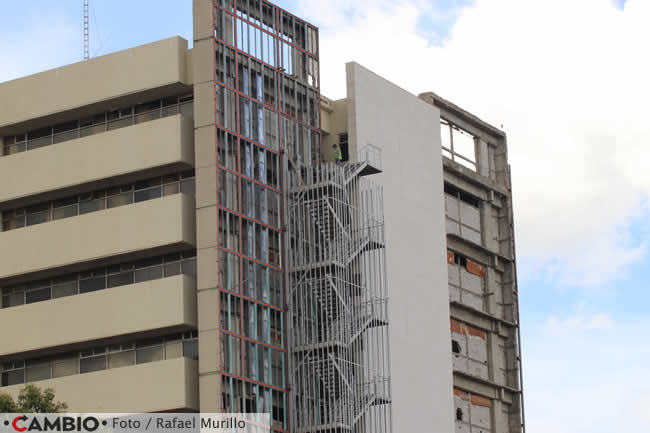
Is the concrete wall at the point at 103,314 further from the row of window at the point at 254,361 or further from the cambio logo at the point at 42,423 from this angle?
the cambio logo at the point at 42,423

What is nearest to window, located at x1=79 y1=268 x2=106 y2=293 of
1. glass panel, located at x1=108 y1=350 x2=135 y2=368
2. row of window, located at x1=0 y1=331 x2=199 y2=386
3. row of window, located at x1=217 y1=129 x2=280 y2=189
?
row of window, located at x1=0 y1=331 x2=199 y2=386

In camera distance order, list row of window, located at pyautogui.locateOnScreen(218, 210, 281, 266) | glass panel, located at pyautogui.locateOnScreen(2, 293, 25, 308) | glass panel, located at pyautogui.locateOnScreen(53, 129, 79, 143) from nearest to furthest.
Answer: row of window, located at pyautogui.locateOnScreen(218, 210, 281, 266) → glass panel, located at pyautogui.locateOnScreen(2, 293, 25, 308) → glass panel, located at pyautogui.locateOnScreen(53, 129, 79, 143)

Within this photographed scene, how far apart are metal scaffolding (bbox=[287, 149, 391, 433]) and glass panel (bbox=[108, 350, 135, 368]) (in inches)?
273

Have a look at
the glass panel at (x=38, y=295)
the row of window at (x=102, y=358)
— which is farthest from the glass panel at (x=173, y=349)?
the glass panel at (x=38, y=295)

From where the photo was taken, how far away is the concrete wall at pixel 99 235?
2409 inches

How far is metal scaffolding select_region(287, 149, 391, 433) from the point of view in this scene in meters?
61.6

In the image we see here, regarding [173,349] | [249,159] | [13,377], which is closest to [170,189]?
[249,159]

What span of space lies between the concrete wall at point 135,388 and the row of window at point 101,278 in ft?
15.2

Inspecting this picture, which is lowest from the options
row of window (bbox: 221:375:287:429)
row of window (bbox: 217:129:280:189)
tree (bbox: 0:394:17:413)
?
tree (bbox: 0:394:17:413)

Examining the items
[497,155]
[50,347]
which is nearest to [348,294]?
[50,347]

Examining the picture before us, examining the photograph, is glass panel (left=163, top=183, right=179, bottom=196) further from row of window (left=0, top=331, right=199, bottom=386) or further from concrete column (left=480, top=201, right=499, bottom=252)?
concrete column (left=480, top=201, right=499, bottom=252)

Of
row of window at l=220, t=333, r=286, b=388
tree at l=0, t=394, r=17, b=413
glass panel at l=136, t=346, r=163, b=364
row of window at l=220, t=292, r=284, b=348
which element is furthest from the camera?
glass panel at l=136, t=346, r=163, b=364

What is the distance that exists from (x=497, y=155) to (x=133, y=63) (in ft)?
92.7

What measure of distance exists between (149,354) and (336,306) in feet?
27.4
